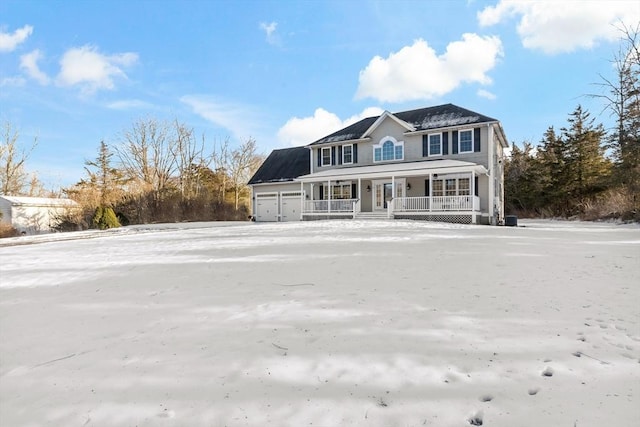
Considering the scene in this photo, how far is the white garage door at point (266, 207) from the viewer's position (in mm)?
25625

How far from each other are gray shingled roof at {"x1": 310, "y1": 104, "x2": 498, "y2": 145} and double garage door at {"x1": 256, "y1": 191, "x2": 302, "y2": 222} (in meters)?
4.39

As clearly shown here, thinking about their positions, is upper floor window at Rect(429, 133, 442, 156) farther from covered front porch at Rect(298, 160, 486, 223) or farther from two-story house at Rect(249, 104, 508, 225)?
covered front porch at Rect(298, 160, 486, 223)

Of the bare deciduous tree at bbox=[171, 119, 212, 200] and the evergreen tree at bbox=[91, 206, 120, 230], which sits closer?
the evergreen tree at bbox=[91, 206, 120, 230]

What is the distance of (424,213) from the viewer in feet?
60.9

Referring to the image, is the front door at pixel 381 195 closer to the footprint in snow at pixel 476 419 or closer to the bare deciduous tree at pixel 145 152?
the footprint in snow at pixel 476 419

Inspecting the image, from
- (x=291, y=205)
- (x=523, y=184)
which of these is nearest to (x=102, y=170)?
(x=291, y=205)

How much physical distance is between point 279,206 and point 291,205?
1.08 metres

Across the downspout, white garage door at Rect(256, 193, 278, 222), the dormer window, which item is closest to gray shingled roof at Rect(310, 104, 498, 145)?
the downspout

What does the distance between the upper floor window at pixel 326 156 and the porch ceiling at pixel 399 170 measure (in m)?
1.01

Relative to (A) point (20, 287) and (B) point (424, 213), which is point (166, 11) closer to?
(A) point (20, 287)

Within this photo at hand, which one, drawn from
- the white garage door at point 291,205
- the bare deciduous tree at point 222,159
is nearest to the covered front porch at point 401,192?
the white garage door at point 291,205

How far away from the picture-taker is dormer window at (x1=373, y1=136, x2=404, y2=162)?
21.2 meters

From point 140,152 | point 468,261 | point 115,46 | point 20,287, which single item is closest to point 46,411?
point 20,287

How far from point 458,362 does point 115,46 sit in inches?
1220
